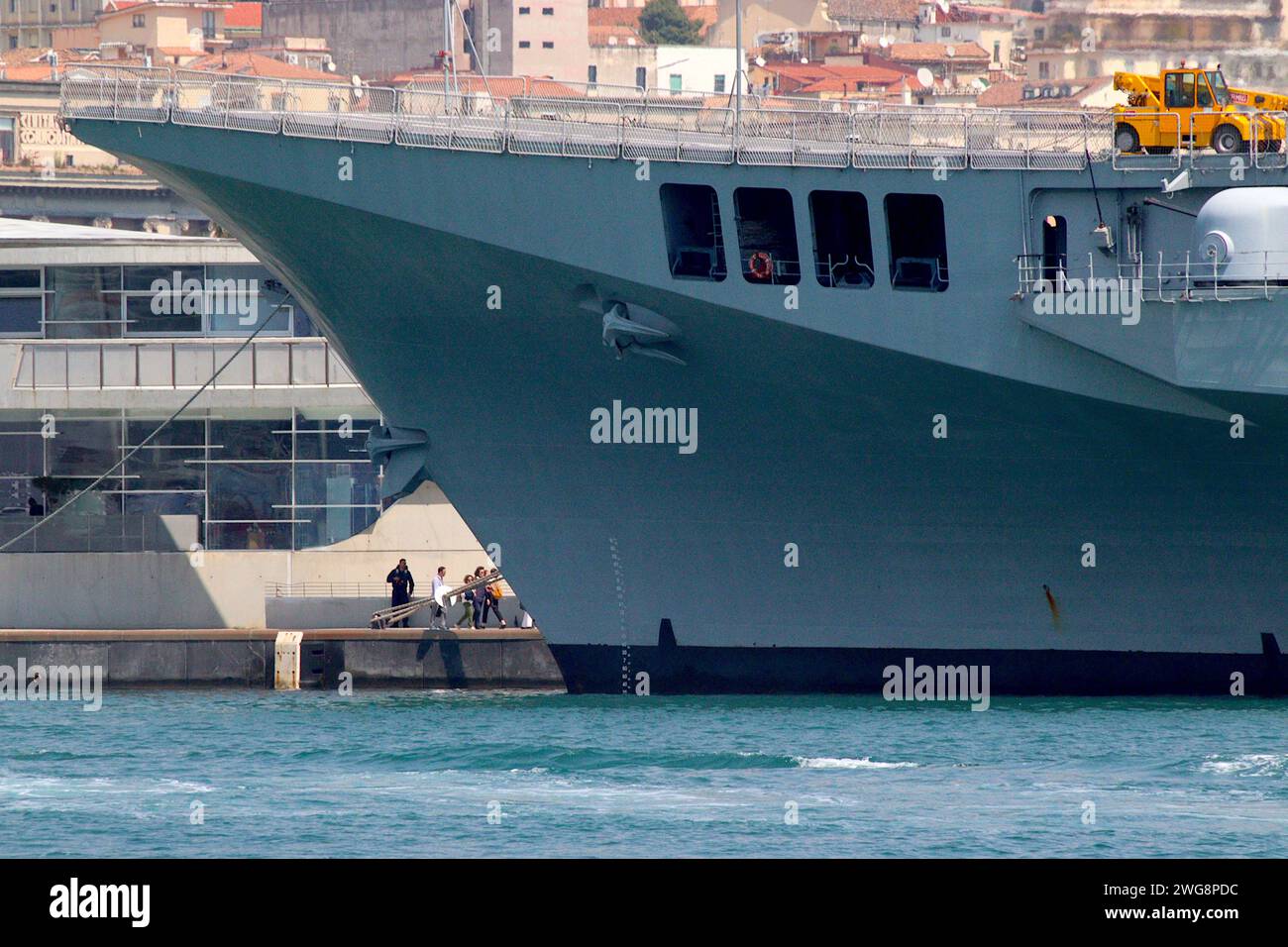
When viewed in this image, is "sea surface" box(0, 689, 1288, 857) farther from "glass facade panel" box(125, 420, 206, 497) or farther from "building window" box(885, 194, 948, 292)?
"glass facade panel" box(125, 420, 206, 497)

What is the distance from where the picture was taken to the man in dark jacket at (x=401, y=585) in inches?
1334

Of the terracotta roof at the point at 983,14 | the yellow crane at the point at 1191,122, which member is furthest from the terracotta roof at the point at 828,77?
the yellow crane at the point at 1191,122

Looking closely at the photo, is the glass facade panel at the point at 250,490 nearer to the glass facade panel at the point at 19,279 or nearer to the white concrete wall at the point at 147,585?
the white concrete wall at the point at 147,585

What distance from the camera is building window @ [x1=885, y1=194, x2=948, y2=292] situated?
26.7m

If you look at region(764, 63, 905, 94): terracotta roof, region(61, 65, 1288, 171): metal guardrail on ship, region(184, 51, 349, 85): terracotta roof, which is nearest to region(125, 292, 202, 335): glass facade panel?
region(61, 65, 1288, 171): metal guardrail on ship

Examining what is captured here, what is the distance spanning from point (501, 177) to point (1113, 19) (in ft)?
349

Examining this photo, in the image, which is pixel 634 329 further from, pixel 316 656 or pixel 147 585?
pixel 147 585

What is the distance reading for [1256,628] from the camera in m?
27.1

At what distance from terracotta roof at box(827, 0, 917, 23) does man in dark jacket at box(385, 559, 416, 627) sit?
3923 inches

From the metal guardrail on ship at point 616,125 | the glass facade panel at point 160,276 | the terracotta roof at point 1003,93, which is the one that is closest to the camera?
the metal guardrail on ship at point 616,125

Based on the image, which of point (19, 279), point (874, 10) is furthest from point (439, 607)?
point (874, 10)

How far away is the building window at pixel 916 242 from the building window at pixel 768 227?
1.28 metres

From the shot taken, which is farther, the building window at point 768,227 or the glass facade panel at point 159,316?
the glass facade panel at point 159,316
